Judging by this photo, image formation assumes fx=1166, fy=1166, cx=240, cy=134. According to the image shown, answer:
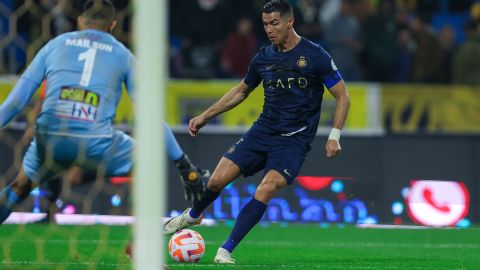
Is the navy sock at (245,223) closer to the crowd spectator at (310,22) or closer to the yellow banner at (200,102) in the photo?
the yellow banner at (200,102)

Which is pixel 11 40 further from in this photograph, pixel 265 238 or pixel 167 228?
pixel 167 228

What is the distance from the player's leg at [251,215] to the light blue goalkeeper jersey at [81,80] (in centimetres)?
149

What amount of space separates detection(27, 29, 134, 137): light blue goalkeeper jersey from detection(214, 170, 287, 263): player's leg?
1.49m

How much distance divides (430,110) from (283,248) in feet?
20.3

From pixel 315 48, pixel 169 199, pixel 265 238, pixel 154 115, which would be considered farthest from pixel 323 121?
pixel 154 115

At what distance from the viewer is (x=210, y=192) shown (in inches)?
350

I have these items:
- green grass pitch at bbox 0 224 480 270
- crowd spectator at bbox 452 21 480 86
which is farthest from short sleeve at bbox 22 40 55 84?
crowd spectator at bbox 452 21 480 86

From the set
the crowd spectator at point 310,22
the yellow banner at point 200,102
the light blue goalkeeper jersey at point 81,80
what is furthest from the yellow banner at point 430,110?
the light blue goalkeeper jersey at point 81,80

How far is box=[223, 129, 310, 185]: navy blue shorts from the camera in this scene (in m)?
Answer: 8.71

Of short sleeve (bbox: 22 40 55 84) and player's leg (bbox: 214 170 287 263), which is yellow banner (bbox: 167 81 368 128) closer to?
player's leg (bbox: 214 170 287 263)

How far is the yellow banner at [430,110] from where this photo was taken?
15.8 metres

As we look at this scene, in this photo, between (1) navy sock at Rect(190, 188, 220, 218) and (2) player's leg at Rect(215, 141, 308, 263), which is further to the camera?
(1) navy sock at Rect(190, 188, 220, 218)

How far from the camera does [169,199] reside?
1311 cm

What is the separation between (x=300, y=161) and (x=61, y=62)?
7.32ft
